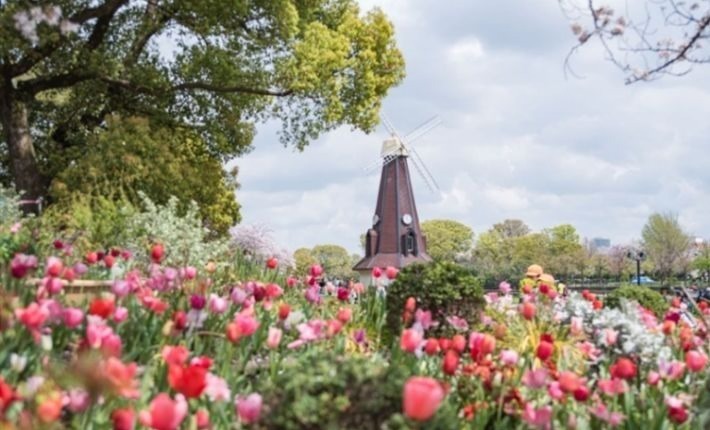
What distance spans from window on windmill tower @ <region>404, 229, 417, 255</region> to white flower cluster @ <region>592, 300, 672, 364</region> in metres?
34.4

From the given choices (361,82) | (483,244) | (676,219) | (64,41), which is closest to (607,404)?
(361,82)

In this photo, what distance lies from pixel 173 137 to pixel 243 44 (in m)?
2.34

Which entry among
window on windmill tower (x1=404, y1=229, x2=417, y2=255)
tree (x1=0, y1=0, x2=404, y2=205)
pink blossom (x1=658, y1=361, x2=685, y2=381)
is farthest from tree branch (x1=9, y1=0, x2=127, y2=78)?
window on windmill tower (x1=404, y1=229, x2=417, y2=255)

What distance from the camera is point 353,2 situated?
59.8ft

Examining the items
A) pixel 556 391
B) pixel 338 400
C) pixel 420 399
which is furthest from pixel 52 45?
pixel 420 399

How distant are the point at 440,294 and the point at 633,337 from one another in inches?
63.4

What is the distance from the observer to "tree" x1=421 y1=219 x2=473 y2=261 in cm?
7438

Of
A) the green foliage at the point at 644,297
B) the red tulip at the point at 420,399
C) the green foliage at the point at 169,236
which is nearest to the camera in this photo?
the red tulip at the point at 420,399

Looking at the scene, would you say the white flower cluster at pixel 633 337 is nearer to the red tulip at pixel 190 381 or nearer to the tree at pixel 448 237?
the red tulip at pixel 190 381

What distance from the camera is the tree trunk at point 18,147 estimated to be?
53.7 feet

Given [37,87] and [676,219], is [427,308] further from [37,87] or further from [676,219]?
[676,219]

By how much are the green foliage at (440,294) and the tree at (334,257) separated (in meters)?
80.9

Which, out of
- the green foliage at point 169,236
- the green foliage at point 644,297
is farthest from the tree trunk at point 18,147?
the green foliage at point 644,297

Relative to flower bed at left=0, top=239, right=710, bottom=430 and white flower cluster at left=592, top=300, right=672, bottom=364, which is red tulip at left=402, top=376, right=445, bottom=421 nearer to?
flower bed at left=0, top=239, right=710, bottom=430
